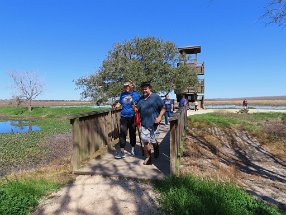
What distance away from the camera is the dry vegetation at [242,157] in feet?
21.2

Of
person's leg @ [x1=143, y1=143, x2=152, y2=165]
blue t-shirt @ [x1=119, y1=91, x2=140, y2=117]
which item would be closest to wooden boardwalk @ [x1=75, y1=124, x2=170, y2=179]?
person's leg @ [x1=143, y1=143, x2=152, y2=165]

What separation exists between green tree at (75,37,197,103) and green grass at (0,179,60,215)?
24.0m

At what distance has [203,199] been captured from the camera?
423 cm

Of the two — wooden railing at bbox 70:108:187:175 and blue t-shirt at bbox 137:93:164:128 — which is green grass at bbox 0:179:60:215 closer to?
wooden railing at bbox 70:108:187:175

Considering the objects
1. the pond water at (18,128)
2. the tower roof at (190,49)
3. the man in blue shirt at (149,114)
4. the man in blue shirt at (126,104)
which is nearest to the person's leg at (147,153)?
the man in blue shirt at (149,114)

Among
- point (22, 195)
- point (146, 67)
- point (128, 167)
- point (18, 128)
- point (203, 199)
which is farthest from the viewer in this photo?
point (146, 67)

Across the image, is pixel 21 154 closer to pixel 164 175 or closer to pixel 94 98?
pixel 164 175

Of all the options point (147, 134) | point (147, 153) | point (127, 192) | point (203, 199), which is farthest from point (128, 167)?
point (203, 199)

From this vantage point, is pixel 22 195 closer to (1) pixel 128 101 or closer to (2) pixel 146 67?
(1) pixel 128 101

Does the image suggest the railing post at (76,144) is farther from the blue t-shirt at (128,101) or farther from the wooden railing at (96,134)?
the blue t-shirt at (128,101)

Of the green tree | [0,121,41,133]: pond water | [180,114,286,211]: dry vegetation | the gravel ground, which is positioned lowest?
[0,121,41,133]: pond water

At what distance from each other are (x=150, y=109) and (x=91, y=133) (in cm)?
184

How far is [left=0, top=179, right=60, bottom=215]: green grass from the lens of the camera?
411cm

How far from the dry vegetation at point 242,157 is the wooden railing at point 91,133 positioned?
7.89 ft
